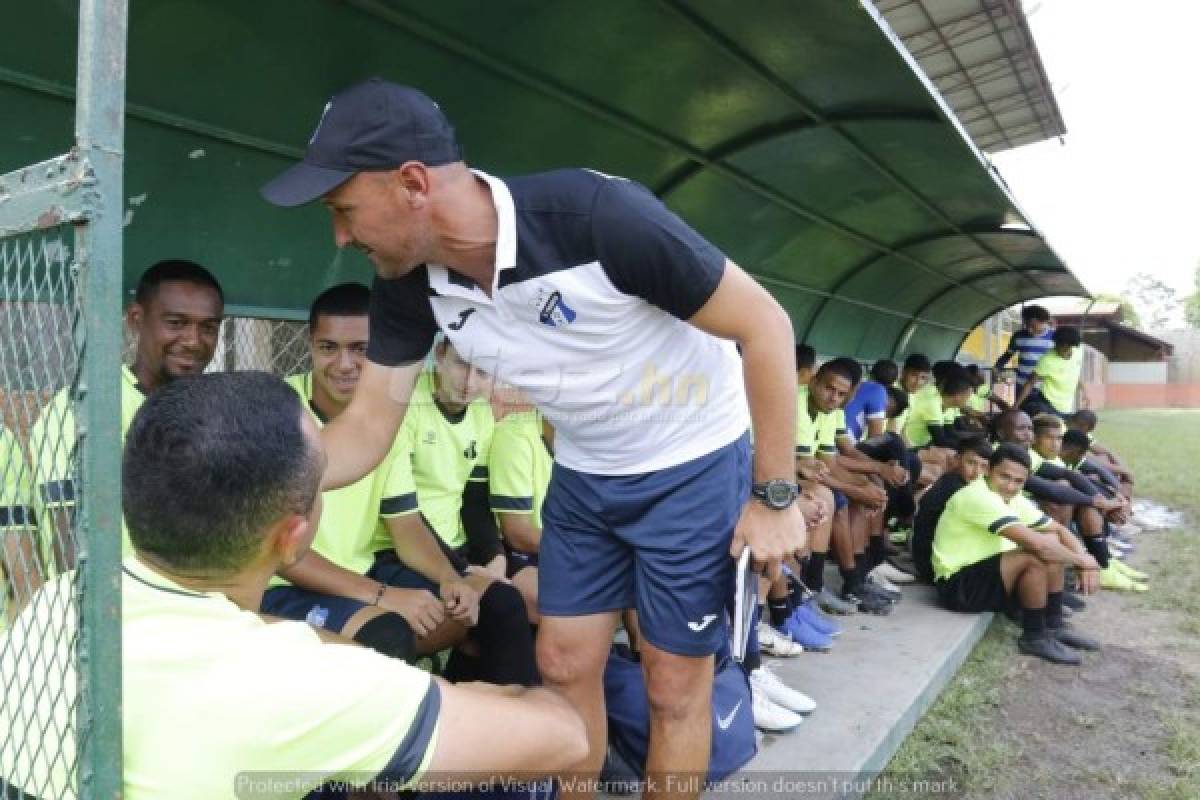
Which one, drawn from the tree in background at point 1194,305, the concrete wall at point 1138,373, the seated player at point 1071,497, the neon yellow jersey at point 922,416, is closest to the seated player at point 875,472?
the seated player at point 1071,497

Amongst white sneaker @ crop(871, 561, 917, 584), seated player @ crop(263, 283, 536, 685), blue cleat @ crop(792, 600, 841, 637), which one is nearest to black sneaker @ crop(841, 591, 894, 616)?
blue cleat @ crop(792, 600, 841, 637)

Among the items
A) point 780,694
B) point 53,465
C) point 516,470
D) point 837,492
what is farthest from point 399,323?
point 837,492

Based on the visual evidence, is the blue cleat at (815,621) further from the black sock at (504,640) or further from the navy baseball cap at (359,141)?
the navy baseball cap at (359,141)

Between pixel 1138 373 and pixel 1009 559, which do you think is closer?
pixel 1009 559

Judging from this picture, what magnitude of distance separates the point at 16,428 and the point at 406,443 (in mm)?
1591

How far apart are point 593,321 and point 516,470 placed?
1.79 m

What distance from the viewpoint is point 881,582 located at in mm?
5406

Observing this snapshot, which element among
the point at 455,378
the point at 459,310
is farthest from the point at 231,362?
the point at 459,310

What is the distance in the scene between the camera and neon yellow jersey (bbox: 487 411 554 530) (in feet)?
11.4

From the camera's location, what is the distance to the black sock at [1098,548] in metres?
6.14

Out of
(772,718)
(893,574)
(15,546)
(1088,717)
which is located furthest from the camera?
(893,574)

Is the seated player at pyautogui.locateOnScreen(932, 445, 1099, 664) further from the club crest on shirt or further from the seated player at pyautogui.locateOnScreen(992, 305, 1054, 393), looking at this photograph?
the seated player at pyautogui.locateOnScreen(992, 305, 1054, 393)

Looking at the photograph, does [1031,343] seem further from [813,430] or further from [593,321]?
[593,321]

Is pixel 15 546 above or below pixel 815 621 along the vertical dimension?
above
